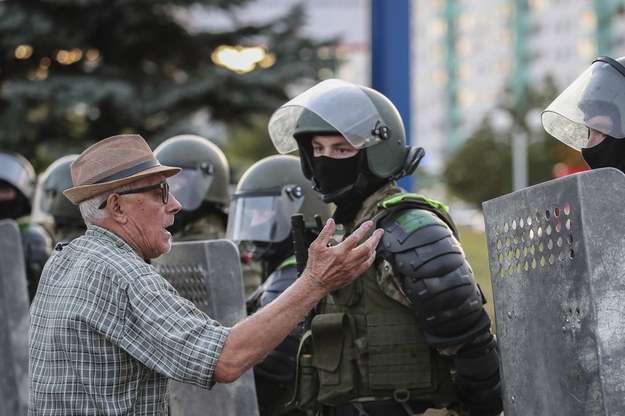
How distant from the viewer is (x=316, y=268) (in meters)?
3.21

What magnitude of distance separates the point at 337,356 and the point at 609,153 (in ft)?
4.29

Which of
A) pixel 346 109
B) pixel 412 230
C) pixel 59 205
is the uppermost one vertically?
pixel 346 109

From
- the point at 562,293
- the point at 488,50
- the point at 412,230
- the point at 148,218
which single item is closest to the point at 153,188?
the point at 148,218

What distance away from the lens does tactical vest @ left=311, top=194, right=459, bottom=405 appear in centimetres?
413

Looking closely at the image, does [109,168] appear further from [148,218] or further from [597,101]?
[597,101]

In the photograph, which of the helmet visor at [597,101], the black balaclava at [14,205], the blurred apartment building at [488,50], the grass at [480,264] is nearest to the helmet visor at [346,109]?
the helmet visor at [597,101]

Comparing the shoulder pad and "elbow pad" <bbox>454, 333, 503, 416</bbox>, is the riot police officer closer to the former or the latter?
the shoulder pad

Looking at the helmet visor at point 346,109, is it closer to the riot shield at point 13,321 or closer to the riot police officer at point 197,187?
the riot police officer at point 197,187

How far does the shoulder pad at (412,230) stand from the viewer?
13.1 ft

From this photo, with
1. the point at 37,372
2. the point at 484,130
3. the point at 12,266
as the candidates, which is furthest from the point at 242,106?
the point at 484,130

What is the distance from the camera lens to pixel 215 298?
4672 millimetres

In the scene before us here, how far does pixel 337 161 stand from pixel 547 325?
181cm

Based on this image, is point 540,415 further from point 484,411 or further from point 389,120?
point 389,120

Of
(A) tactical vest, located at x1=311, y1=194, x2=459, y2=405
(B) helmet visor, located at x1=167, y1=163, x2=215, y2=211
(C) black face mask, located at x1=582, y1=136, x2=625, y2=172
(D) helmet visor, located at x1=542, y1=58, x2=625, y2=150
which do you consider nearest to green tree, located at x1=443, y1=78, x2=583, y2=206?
(B) helmet visor, located at x1=167, y1=163, x2=215, y2=211
